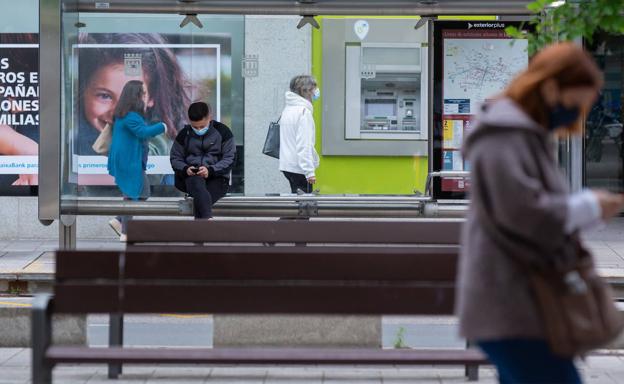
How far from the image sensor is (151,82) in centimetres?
1198

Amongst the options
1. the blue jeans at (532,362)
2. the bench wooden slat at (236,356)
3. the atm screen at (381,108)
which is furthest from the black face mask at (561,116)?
the atm screen at (381,108)

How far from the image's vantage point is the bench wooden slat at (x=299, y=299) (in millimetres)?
5043

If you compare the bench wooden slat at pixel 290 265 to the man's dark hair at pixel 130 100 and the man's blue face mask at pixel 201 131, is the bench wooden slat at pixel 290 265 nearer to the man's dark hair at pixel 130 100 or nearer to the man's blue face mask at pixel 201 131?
the man's blue face mask at pixel 201 131

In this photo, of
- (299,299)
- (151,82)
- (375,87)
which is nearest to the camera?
(299,299)

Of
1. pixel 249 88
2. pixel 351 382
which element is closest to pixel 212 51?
pixel 249 88

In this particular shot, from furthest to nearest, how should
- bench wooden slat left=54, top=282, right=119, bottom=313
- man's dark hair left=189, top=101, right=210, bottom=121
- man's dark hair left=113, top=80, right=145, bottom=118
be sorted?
man's dark hair left=113, top=80, right=145, bottom=118 → man's dark hair left=189, top=101, right=210, bottom=121 → bench wooden slat left=54, top=282, right=119, bottom=313

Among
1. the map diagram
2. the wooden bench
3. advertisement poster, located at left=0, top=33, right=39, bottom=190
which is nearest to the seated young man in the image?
the map diagram

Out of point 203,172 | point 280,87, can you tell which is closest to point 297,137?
point 280,87

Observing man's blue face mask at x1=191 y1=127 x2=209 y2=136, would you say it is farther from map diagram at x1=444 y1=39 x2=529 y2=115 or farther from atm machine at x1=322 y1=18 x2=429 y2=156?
map diagram at x1=444 y1=39 x2=529 y2=115

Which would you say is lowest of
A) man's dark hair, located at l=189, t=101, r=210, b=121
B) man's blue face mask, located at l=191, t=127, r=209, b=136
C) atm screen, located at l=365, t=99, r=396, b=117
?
man's blue face mask, located at l=191, t=127, r=209, b=136

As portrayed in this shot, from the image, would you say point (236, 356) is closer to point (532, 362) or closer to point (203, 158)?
point (532, 362)

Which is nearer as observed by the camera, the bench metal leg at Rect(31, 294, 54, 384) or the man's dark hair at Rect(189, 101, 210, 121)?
the bench metal leg at Rect(31, 294, 54, 384)

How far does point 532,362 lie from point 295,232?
3.39m

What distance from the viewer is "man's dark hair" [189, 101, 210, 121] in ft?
36.6
